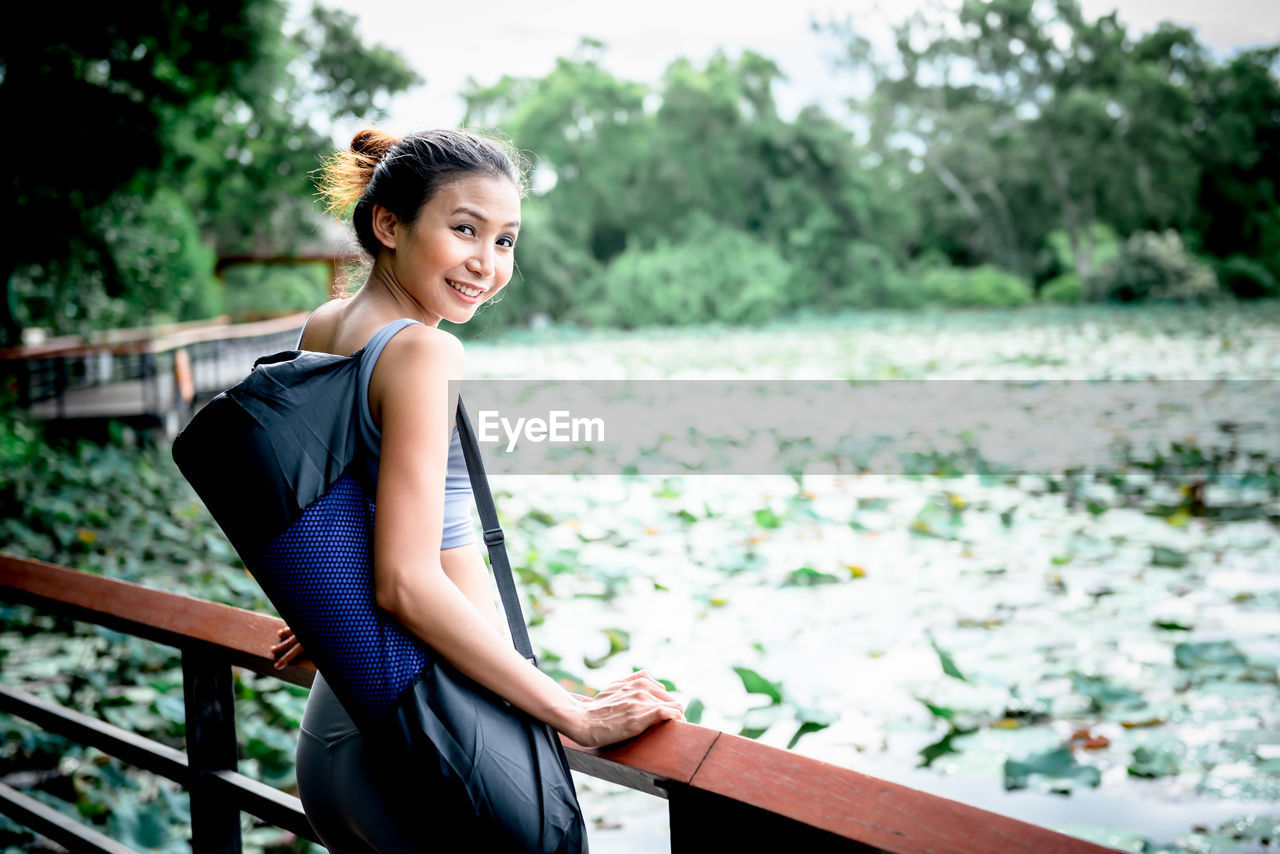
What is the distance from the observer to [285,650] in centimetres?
105

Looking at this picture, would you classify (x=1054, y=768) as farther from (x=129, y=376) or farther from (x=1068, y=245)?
(x=1068, y=245)

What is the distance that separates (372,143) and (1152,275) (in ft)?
66.5

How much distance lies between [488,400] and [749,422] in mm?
2930

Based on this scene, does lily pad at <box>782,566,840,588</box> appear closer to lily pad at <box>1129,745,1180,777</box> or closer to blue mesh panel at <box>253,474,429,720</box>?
lily pad at <box>1129,745,1180,777</box>

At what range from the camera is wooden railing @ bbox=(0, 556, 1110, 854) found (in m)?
0.67

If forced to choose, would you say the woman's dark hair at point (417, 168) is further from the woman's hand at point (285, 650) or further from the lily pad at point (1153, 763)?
the lily pad at point (1153, 763)

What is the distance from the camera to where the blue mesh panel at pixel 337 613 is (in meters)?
0.77

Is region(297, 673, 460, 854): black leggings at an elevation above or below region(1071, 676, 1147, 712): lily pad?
above

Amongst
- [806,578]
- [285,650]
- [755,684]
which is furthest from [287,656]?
[806,578]

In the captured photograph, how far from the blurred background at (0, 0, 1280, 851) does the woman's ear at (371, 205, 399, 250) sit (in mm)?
167

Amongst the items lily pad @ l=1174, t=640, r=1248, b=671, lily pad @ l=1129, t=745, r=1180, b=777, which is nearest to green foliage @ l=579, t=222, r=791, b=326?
lily pad @ l=1174, t=640, r=1248, b=671

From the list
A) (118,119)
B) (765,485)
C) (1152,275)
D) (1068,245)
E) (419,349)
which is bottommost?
(765,485)

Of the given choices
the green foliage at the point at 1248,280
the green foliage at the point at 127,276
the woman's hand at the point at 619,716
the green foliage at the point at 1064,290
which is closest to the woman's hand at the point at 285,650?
the woman's hand at the point at 619,716

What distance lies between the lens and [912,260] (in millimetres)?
27859
